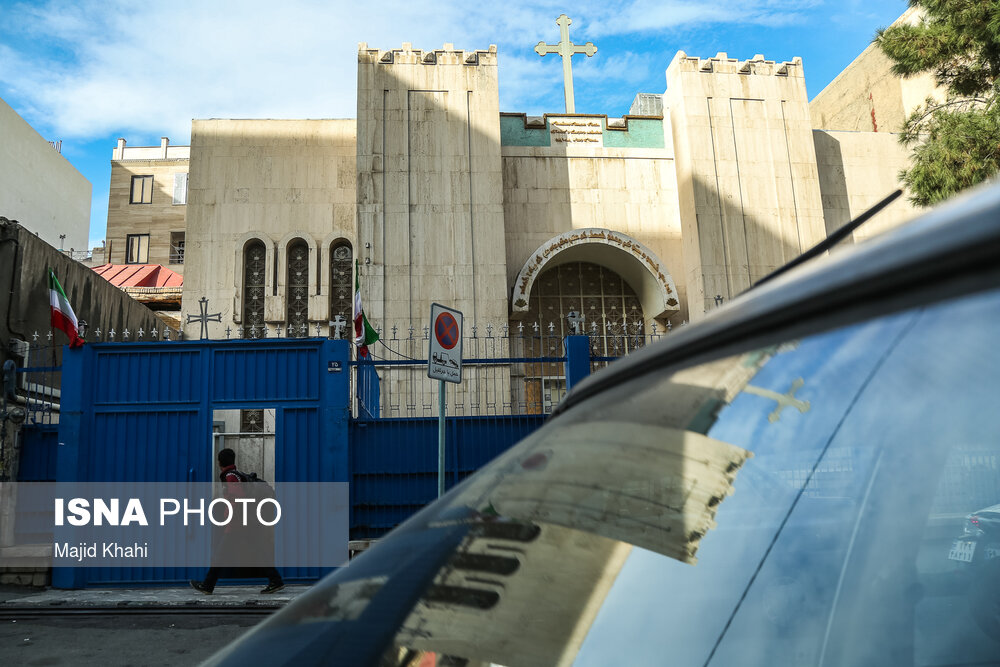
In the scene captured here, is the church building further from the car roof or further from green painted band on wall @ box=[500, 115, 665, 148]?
the car roof

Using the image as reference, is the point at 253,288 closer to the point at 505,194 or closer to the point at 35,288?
the point at 35,288

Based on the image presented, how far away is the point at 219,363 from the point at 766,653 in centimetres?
802

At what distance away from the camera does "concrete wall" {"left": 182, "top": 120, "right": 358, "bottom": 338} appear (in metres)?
15.6

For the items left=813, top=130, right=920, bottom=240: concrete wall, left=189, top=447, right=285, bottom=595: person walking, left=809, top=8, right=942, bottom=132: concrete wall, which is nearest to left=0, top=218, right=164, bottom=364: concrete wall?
left=189, top=447, right=285, bottom=595: person walking

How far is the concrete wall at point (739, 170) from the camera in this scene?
14.7 m

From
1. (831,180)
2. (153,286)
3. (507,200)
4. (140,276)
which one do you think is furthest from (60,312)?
(831,180)

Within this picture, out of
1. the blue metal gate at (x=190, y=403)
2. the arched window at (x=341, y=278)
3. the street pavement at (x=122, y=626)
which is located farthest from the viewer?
the arched window at (x=341, y=278)

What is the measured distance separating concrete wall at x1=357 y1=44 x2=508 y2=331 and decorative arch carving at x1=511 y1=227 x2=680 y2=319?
49cm

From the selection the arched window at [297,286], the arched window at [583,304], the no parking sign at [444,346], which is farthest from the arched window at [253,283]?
the no parking sign at [444,346]

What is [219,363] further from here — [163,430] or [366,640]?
[366,640]

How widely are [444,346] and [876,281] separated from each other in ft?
17.4

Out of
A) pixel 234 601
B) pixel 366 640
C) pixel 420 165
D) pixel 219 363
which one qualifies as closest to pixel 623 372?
pixel 366 640

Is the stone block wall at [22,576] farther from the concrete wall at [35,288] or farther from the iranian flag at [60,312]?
the concrete wall at [35,288]

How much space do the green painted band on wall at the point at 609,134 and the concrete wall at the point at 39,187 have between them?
70.2ft
